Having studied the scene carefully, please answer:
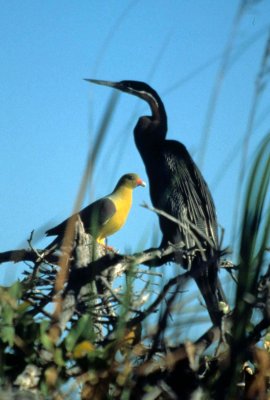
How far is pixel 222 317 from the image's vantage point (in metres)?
1.47

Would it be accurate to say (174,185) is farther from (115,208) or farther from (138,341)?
(138,341)

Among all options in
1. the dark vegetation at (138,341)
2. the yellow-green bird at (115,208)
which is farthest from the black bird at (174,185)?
the dark vegetation at (138,341)

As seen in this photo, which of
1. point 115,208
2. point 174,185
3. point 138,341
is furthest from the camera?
point 115,208

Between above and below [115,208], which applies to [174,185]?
above

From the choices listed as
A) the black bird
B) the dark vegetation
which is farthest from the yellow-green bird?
the dark vegetation

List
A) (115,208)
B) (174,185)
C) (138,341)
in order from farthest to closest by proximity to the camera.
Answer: (115,208)
(174,185)
(138,341)

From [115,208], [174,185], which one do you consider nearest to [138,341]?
[174,185]

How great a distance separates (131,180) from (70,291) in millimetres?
5280

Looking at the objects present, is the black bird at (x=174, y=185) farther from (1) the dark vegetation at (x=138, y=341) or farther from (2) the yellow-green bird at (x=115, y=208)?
(1) the dark vegetation at (x=138, y=341)

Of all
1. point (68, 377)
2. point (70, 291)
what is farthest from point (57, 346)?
point (70, 291)

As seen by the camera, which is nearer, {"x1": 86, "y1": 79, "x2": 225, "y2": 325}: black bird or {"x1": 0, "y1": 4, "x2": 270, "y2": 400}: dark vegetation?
{"x1": 0, "y1": 4, "x2": 270, "y2": 400}: dark vegetation

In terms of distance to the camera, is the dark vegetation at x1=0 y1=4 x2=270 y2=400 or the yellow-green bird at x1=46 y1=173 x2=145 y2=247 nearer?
the dark vegetation at x1=0 y1=4 x2=270 y2=400

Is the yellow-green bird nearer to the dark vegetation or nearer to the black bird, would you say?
the black bird

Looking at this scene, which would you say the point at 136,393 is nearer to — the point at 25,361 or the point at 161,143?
the point at 25,361
